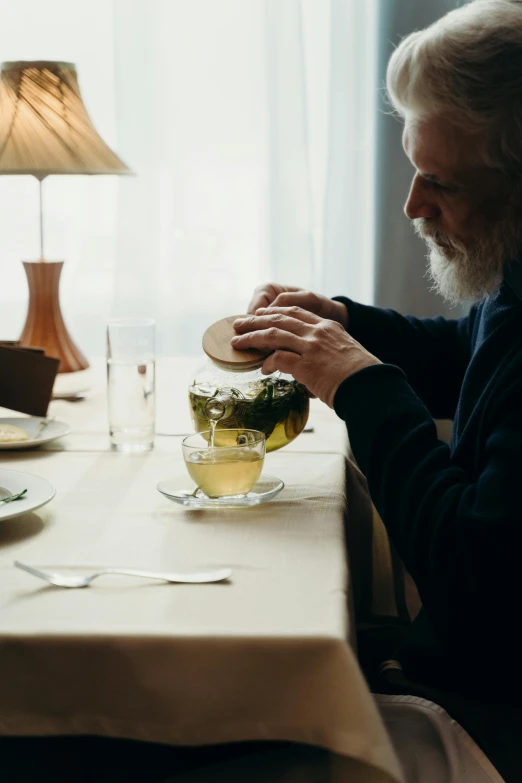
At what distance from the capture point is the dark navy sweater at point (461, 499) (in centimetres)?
84

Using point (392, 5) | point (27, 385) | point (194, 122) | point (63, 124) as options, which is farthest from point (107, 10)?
point (27, 385)

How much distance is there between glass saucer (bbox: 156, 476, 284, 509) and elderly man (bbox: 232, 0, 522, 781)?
11 centimetres

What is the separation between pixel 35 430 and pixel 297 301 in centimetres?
45

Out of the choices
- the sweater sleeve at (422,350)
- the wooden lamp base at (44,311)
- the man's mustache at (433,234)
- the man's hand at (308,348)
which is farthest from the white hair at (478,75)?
the wooden lamp base at (44,311)

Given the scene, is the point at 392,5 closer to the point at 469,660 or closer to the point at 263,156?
the point at 263,156

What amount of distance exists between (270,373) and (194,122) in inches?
57.3

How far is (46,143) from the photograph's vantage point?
5.00 feet

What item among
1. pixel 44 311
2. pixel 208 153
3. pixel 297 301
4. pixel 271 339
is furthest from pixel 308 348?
pixel 208 153

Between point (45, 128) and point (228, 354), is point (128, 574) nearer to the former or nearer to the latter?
point (228, 354)

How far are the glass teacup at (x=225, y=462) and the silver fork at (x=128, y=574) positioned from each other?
16 cm

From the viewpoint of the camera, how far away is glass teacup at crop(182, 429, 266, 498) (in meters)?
0.92

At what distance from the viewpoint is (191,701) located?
0.68m

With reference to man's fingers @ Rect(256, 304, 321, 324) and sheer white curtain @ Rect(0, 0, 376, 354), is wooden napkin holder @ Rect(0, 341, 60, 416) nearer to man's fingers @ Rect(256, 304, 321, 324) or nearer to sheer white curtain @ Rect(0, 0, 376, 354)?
man's fingers @ Rect(256, 304, 321, 324)

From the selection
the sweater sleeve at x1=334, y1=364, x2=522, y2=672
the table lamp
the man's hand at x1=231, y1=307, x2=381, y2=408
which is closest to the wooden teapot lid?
the man's hand at x1=231, y1=307, x2=381, y2=408
